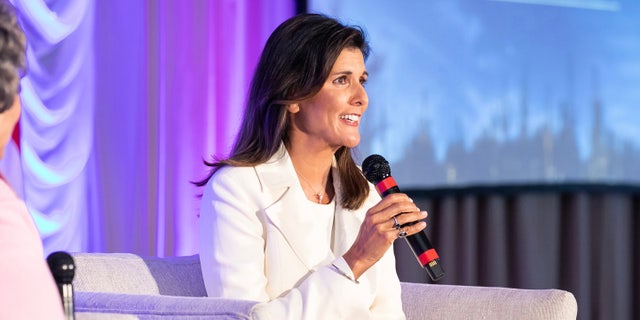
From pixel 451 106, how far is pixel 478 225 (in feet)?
A: 1.61

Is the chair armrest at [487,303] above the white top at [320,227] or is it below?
below

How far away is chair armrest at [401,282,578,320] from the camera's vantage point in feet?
6.98

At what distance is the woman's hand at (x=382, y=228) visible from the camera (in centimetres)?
193

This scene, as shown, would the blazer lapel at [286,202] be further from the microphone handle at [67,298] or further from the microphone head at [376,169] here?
the microphone handle at [67,298]

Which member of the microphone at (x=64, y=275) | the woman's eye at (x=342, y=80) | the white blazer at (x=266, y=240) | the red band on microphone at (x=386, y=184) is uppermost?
the woman's eye at (x=342, y=80)

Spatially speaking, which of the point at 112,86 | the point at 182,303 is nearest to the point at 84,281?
the point at 182,303

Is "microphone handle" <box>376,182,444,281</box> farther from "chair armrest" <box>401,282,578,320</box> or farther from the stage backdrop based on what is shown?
the stage backdrop

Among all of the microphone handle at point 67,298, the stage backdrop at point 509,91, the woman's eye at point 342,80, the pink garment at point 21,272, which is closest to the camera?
the pink garment at point 21,272

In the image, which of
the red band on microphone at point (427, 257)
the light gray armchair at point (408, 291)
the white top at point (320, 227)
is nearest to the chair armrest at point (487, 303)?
the light gray armchair at point (408, 291)

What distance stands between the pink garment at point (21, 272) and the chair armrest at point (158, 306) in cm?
71

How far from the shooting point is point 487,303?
2197 millimetres

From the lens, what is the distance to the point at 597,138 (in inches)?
158

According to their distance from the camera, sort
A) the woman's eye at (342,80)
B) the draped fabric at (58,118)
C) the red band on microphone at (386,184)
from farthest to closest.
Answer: the draped fabric at (58,118), the woman's eye at (342,80), the red band on microphone at (386,184)

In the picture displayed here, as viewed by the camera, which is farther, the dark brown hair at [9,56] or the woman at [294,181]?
the woman at [294,181]
